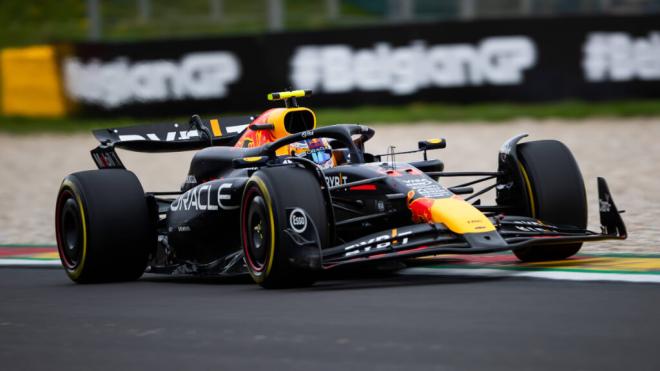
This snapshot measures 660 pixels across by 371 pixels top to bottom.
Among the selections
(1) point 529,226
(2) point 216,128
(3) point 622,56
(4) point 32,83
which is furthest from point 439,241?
(4) point 32,83

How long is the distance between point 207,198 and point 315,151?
894mm

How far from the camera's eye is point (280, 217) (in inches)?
312

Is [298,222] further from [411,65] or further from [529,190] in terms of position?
[411,65]

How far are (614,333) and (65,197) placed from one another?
516 cm

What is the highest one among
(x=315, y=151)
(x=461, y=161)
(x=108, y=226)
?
(x=315, y=151)

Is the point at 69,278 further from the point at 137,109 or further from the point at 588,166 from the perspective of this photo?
the point at 137,109

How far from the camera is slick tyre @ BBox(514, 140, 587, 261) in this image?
8.90 meters

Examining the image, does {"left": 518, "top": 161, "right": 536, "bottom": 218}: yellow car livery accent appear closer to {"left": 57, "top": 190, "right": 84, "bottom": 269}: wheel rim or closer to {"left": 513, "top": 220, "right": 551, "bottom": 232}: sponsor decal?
{"left": 513, "top": 220, "right": 551, "bottom": 232}: sponsor decal

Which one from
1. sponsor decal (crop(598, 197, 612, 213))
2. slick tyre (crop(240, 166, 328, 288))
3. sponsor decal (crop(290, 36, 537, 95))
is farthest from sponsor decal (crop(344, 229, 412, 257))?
sponsor decal (crop(290, 36, 537, 95))

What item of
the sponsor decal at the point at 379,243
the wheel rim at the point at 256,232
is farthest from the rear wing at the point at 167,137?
the sponsor decal at the point at 379,243

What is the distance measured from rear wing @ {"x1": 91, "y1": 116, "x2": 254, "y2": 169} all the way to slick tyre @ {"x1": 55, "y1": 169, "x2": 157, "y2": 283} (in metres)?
0.77

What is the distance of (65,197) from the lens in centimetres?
978

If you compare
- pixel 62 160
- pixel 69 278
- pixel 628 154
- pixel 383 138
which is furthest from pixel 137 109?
pixel 69 278

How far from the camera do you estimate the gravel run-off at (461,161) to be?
13.0 meters
